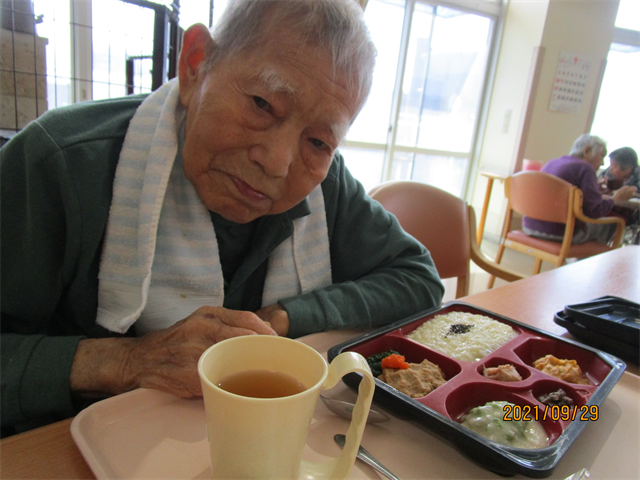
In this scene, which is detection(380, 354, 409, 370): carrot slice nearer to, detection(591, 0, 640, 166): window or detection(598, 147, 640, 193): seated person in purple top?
detection(598, 147, 640, 193): seated person in purple top

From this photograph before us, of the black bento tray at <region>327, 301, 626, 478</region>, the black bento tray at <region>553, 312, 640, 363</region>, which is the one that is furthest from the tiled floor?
the black bento tray at <region>327, 301, 626, 478</region>

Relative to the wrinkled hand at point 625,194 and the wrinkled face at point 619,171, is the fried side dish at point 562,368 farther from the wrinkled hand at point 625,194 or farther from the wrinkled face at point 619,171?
the wrinkled face at point 619,171

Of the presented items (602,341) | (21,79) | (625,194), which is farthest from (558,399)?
(625,194)

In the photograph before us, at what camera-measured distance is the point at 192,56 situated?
833 millimetres

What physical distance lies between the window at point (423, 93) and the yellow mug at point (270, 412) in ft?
13.9

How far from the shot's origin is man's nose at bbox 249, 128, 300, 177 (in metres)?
0.77

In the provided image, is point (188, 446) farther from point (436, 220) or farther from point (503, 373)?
point (436, 220)

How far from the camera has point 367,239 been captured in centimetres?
112

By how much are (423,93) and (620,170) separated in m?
2.28

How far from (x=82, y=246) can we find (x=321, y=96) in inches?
19.8

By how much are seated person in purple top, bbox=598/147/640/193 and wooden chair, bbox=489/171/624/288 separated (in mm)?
1470

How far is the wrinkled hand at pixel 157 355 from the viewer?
0.64 m

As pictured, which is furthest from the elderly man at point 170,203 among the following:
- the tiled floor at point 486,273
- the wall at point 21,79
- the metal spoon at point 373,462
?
the tiled floor at point 486,273

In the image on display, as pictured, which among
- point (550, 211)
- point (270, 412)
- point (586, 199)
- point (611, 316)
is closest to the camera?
point (270, 412)
